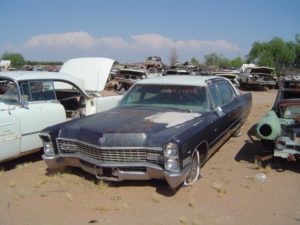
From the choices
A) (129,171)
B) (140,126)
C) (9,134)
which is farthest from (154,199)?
(9,134)

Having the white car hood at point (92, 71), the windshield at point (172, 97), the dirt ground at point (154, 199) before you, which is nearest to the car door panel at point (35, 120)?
the dirt ground at point (154, 199)

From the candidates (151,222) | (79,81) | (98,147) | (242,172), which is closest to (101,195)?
(98,147)

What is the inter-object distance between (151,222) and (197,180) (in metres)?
1.43

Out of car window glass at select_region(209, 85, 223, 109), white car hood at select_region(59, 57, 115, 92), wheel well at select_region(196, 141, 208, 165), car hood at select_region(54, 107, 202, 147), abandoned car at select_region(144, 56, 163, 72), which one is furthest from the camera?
abandoned car at select_region(144, 56, 163, 72)

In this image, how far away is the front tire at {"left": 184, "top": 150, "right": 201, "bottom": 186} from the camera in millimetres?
4867

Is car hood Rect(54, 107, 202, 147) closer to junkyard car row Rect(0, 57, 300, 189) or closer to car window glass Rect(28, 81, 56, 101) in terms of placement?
junkyard car row Rect(0, 57, 300, 189)

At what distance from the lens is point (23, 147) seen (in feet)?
19.3

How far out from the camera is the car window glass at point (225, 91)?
667 cm

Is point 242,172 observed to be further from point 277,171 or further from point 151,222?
point 151,222

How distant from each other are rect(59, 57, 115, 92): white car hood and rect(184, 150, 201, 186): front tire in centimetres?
376

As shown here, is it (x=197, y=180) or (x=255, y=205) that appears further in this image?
(x=197, y=180)

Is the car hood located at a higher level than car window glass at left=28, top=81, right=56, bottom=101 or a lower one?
lower

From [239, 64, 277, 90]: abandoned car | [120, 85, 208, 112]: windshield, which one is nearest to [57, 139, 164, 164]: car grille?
[120, 85, 208, 112]: windshield

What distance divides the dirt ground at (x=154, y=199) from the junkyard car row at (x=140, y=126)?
0.24 metres
